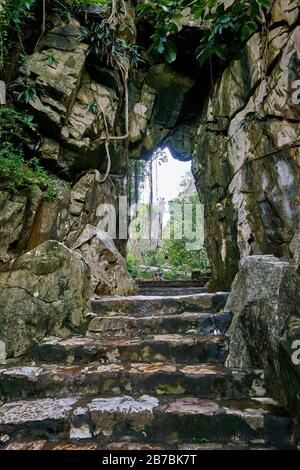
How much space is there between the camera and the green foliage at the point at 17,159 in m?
4.09

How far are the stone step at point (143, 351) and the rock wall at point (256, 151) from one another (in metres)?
3.29

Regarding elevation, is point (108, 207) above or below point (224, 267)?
above

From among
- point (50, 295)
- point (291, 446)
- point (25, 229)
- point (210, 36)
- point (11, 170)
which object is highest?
point (210, 36)

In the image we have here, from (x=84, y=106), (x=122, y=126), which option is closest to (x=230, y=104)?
(x=122, y=126)

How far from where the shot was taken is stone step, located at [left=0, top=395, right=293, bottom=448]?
160cm

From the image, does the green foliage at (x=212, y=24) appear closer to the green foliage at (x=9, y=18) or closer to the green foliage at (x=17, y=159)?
the green foliage at (x=17, y=159)

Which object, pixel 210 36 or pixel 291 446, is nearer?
pixel 291 446

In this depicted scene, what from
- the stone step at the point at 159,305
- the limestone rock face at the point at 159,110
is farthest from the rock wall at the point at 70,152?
the limestone rock face at the point at 159,110

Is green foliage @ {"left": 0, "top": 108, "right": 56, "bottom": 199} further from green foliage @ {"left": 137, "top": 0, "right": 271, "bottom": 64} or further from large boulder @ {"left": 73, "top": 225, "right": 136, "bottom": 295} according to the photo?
green foliage @ {"left": 137, "top": 0, "right": 271, "bottom": 64}

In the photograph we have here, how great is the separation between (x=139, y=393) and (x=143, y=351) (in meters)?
0.40

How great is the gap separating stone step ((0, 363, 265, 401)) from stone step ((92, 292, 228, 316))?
109cm

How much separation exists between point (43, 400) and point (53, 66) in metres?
5.68

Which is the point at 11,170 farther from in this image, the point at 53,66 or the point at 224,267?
the point at 224,267

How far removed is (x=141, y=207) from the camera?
53.8 feet
